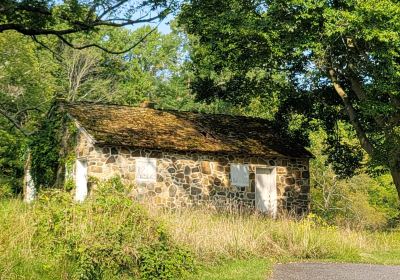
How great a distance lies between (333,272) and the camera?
10758 mm

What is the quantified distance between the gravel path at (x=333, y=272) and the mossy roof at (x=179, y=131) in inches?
444

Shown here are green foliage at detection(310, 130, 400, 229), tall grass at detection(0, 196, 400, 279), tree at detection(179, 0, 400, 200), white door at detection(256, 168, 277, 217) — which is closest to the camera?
tall grass at detection(0, 196, 400, 279)

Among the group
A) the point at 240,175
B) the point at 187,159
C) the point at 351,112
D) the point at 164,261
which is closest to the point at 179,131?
the point at 187,159

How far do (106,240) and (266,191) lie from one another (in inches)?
626

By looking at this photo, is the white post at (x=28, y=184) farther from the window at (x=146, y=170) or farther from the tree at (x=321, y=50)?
the tree at (x=321, y=50)

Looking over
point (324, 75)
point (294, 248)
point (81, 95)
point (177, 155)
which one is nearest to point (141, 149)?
point (177, 155)

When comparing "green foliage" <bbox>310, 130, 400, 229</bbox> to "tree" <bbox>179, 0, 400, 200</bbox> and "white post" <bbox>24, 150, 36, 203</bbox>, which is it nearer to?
"tree" <bbox>179, 0, 400, 200</bbox>

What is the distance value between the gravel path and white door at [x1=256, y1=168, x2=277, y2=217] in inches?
476

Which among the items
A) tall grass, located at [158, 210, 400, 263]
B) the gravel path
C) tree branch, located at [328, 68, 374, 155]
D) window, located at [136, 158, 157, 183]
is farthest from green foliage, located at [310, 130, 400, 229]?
the gravel path

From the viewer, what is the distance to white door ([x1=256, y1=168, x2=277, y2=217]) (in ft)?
79.6

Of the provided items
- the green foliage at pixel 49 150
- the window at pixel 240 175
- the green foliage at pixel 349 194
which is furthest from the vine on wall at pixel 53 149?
the green foliage at pixel 349 194

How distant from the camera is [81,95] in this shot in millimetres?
43250

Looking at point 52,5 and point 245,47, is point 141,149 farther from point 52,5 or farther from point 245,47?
point 52,5

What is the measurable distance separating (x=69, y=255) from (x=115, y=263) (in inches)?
28.8
